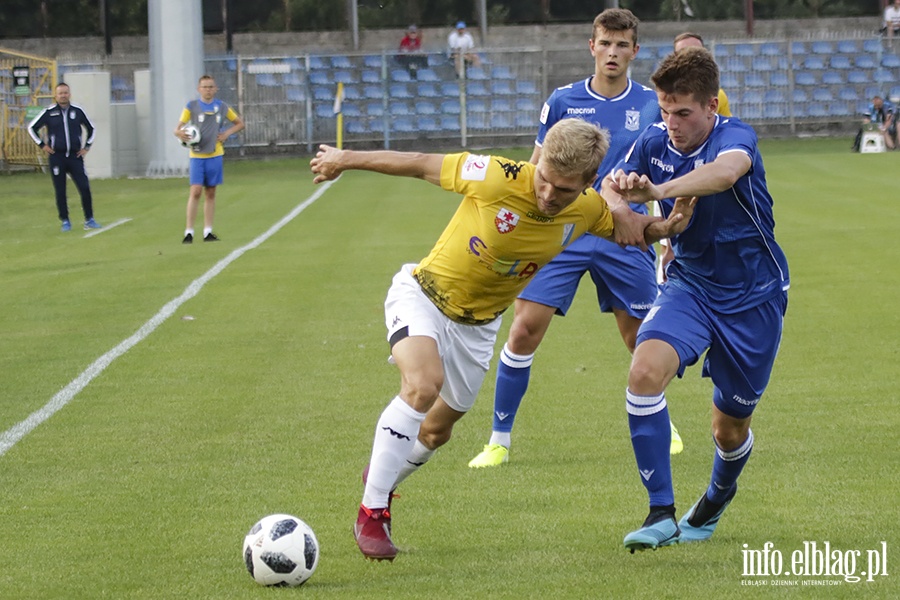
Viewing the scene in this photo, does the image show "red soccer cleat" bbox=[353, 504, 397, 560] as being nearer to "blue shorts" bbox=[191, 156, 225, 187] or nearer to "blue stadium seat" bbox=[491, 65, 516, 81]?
"blue shorts" bbox=[191, 156, 225, 187]

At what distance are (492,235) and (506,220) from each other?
0.08 metres

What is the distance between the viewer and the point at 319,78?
38.3 m

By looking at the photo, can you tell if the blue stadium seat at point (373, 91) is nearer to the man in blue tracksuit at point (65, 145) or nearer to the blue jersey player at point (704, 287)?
the man in blue tracksuit at point (65, 145)

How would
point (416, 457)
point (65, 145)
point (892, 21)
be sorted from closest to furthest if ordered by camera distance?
point (416, 457)
point (65, 145)
point (892, 21)

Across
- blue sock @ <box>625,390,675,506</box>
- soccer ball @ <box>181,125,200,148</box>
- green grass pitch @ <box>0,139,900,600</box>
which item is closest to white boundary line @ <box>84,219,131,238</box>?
soccer ball @ <box>181,125,200,148</box>

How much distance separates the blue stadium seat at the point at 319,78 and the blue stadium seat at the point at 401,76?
1977 mm

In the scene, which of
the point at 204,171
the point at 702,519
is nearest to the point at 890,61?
the point at 204,171

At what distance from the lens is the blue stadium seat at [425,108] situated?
38.2 metres

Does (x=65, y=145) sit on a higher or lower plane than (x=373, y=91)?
lower

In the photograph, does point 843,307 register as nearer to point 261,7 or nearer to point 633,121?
point 633,121

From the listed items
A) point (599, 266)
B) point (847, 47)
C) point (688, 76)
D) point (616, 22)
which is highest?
point (847, 47)

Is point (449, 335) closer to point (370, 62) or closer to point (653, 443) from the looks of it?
point (653, 443)

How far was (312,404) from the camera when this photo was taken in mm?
8477

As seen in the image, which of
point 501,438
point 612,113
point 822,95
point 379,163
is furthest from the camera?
point 822,95
